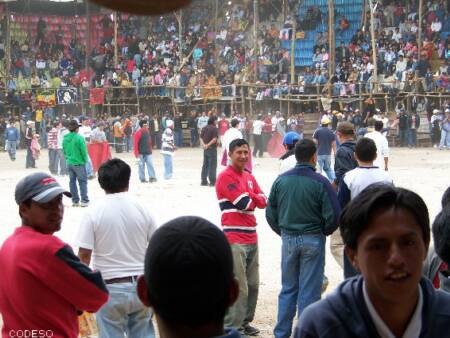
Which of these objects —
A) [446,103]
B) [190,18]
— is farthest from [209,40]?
[446,103]

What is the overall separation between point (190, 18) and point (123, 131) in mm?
9909

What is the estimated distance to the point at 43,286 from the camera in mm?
3502

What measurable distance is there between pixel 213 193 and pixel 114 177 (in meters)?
11.1

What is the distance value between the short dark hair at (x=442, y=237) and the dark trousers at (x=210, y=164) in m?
14.0

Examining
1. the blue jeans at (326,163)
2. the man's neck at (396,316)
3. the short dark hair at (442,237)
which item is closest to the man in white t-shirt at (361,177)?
the short dark hair at (442,237)

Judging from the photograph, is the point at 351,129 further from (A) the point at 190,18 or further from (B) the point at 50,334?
(A) the point at 190,18

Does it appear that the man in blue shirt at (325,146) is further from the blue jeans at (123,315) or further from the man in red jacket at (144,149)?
the blue jeans at (123,315)

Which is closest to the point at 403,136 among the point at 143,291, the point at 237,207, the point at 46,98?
the point at 46,98

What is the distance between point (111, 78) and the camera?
36.3 metres

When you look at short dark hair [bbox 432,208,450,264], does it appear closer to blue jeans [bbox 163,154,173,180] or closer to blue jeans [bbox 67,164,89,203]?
blue jeans [bbox 67,164,89,203]

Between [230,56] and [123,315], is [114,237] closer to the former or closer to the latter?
[123,315]

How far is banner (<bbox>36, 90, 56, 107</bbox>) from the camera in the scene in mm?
35562

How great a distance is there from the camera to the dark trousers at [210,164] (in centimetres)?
1712

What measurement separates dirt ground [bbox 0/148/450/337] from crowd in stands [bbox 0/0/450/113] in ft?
14.9
